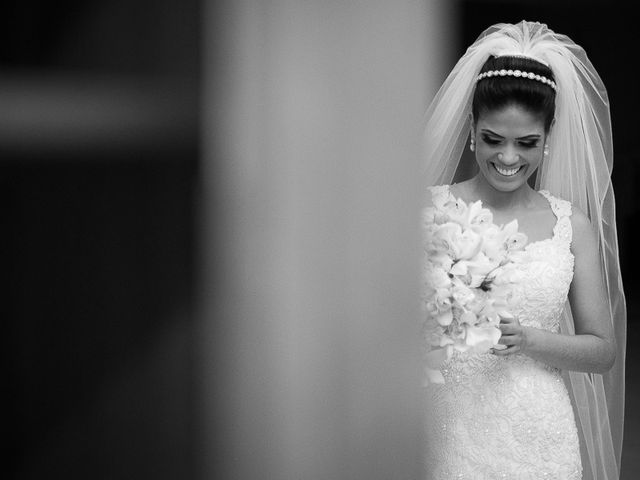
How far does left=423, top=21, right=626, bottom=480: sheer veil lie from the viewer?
92.2 inches

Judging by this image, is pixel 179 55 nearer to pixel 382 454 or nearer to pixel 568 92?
pixel 382 454

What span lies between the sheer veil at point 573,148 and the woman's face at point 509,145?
0.23 m

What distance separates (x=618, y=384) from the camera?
2.60 metres

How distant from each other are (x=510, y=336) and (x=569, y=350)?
0.22 metres

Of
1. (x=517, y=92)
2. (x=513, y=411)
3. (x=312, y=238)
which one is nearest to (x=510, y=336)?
(x=513, y=411)

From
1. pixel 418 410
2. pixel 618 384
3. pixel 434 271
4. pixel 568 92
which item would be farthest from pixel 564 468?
pixel 418 410

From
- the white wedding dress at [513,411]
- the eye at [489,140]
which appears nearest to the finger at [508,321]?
the white wedding dress at [513,411]

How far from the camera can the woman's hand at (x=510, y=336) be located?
195cm

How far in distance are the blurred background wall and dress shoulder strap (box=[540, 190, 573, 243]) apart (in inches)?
66.6

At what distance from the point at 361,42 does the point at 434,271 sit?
1.20 meters

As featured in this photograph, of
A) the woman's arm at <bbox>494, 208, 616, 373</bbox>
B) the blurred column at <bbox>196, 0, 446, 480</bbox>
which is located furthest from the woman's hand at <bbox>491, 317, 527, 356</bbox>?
the blurred column at <bbox>196, 0, 446, 480</bbox>

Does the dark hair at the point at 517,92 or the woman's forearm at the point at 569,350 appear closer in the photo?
the woman's forearm at the point at 569,350

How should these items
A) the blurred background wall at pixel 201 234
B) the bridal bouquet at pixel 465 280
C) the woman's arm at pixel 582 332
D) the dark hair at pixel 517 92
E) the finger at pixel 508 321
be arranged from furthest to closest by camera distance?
the dark hair at pixel 517 92 < the woman's arm at pixel 582 332 < the finger at pixel 508 321 < the bridal bouquet at pixel 465 280 < the blurred background wall at pixel 201 234

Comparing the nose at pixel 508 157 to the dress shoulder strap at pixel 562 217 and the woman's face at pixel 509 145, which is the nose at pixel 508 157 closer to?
the woman's face at pixel 509 145
